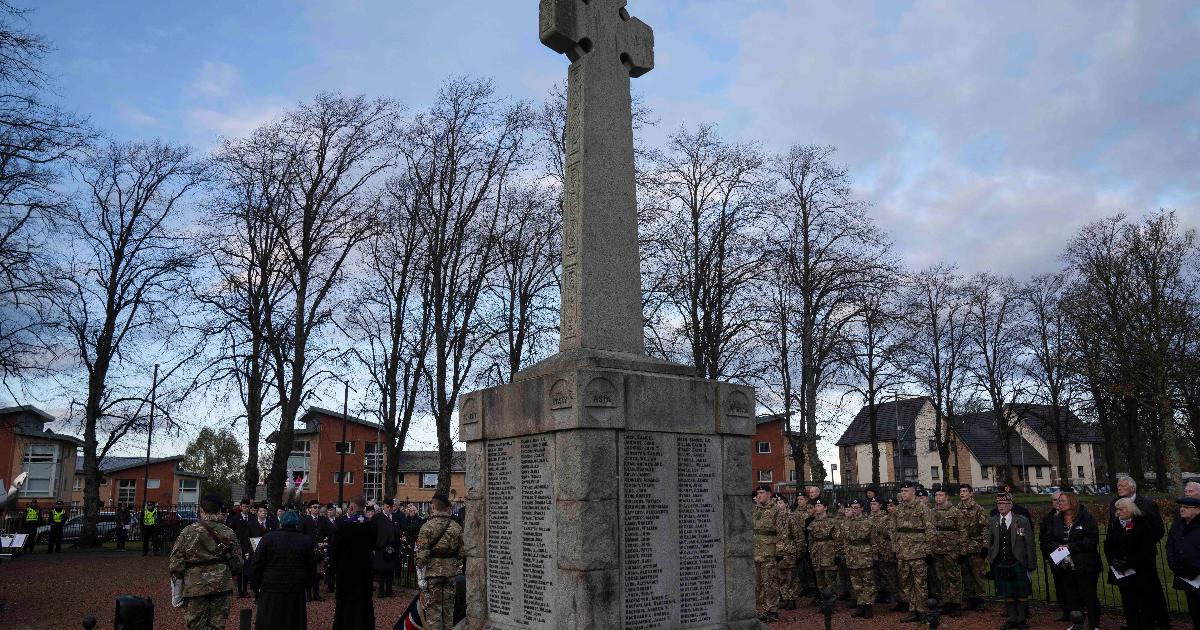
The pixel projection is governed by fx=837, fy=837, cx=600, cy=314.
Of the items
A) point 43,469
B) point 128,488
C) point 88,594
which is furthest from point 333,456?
point 88,594

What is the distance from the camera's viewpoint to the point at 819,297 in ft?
100

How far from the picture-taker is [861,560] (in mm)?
13742

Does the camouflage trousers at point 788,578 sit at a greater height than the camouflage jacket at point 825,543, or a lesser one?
lesser

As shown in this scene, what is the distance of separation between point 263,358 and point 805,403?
19.2 meters

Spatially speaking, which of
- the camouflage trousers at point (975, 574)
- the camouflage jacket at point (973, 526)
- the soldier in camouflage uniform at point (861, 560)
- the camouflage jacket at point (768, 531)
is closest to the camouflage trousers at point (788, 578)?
the camouflage jacket at point (768, 531)

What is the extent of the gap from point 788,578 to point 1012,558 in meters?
4.28

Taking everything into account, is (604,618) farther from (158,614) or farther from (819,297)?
(819,297)

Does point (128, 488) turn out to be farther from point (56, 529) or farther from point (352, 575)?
point (352, 575)

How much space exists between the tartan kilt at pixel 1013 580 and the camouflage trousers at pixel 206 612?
1029cm

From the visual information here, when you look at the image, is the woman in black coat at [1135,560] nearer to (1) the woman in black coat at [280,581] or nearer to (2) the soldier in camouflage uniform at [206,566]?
(1) the woman in black coat at [280,581]

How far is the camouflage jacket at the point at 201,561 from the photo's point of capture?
883 cm

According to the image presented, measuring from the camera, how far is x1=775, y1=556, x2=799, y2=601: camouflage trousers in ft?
49.2

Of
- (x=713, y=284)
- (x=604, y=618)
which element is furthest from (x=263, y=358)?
(x=604, y=618)

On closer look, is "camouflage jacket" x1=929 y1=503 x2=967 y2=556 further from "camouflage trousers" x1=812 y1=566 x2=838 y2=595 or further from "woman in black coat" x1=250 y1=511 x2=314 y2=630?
"woman in black coat" x1=250 y1=511 x2=314 y2=630
